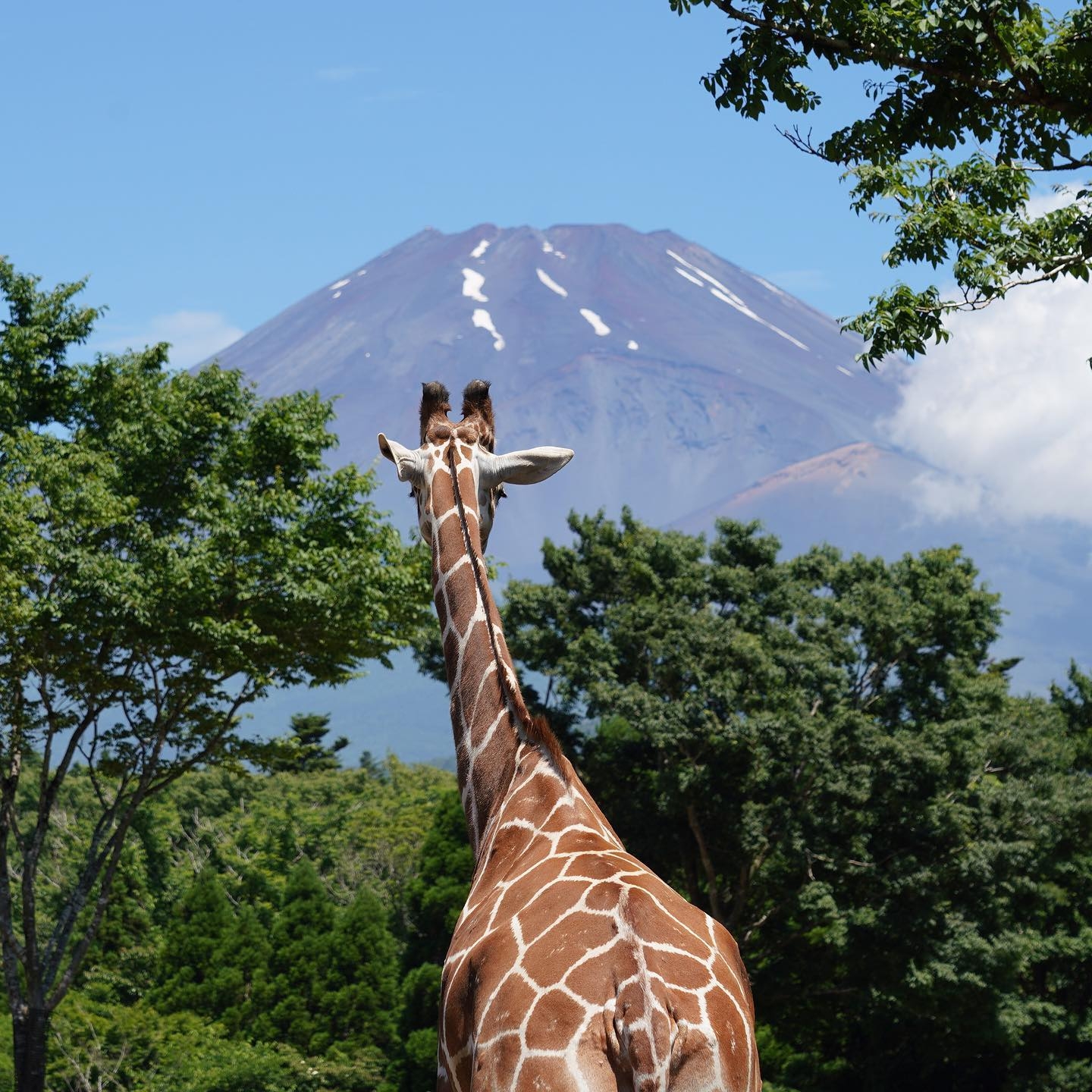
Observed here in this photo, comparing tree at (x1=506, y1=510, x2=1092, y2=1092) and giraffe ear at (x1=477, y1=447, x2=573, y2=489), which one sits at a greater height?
tree at (x1=506, y1=510, x2=1092, y2=1092)

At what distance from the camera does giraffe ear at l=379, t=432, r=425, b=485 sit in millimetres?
7305

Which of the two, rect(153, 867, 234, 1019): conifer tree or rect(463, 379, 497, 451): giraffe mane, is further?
rect(153, 867, 234, 1019): conifer tree

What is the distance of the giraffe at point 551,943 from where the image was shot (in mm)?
4535

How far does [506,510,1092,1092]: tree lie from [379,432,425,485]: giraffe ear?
17617 mm

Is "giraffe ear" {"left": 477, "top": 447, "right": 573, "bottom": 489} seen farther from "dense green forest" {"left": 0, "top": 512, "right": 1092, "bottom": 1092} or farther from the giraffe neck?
"dense green forest" {"left": 0, "top": 512, "right": 1092, "bottom": 1092}

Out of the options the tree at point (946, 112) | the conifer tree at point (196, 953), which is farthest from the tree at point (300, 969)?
the tree at point (946, 112)

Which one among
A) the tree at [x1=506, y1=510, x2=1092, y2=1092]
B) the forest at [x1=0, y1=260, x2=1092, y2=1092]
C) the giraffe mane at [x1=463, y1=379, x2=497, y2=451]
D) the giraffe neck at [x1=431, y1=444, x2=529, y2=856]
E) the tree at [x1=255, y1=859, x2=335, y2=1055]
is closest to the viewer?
the giraffe neck at [x1=431, y1=444, x2=529, y2=856]

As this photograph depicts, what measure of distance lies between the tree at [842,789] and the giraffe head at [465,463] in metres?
17.6

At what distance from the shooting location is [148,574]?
17.5 metres

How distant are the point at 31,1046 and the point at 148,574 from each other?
6.10 metres

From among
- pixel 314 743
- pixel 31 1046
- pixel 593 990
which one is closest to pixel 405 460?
pixel 593 990

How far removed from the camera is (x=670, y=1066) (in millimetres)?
4469

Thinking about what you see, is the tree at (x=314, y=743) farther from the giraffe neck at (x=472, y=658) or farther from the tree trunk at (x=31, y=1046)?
the giraffe neck at (x=472, y=658)

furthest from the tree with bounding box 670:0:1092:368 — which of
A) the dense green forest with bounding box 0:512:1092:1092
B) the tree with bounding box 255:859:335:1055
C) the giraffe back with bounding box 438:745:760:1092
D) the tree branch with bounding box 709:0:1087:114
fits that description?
the tree with bounding box 255:859:335:1055
